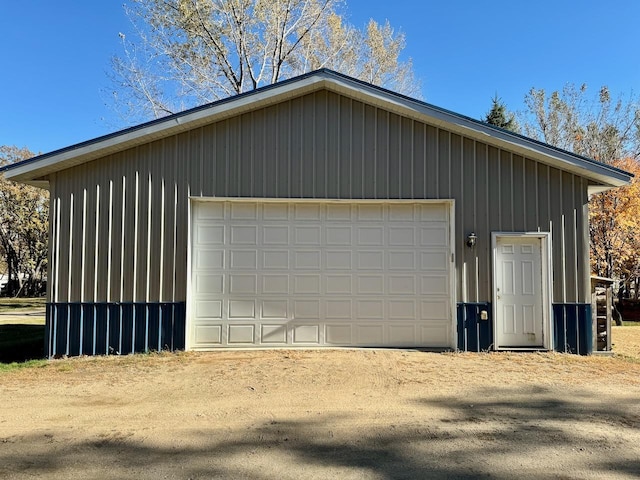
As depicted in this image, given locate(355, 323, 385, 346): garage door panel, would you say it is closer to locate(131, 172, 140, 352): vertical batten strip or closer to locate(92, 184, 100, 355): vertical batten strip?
locate(131, 172, 140, 352): vertical batten strip

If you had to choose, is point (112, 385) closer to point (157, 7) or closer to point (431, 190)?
point (431, 190)

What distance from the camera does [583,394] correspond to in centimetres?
547

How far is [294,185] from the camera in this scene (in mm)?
8000

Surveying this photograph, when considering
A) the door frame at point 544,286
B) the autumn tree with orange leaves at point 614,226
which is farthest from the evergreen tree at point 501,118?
the door frame at point 544,286

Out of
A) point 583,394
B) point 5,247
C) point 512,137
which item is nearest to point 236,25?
point 512,137

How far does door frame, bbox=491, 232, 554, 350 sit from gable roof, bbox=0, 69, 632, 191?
1332 millimetres

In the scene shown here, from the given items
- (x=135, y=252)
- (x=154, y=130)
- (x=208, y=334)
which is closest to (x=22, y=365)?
(x=135, y=252)

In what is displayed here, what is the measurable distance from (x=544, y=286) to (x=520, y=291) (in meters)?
0.41

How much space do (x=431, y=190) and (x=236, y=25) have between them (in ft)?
40.0

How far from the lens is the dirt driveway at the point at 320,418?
3.46 m

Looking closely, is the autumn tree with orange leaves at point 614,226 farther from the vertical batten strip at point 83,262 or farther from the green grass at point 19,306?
the green grass at point 19,306

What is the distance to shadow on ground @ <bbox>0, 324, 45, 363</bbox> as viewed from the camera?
796cm

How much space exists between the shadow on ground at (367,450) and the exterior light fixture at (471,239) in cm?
360

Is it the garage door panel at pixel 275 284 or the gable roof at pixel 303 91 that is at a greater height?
the gable roof at pixel 303 91
